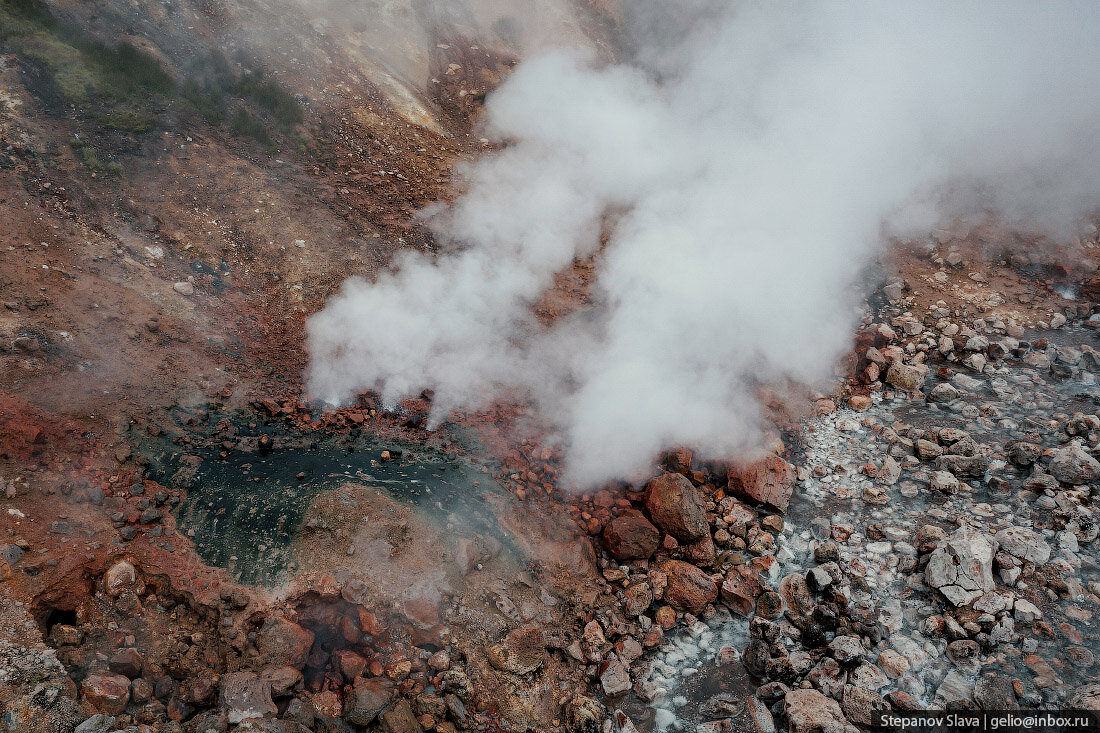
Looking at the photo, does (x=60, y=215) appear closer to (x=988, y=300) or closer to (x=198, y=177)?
(x=198, y=177)

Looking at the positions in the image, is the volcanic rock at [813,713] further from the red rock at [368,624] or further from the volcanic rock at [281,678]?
the volcanic rock at [281,678]

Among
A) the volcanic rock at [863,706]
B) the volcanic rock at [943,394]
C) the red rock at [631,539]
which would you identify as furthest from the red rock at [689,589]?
the volcanic rock at [943,394]

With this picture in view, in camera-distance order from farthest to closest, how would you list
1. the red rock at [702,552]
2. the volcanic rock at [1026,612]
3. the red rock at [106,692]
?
1. the red rock at [702,552]
2. the volcanic rock at [1026,612]
3. the red rock at [106,692]

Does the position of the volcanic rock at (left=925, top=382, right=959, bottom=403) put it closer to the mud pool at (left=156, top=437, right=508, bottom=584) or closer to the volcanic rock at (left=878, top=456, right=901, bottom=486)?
the volcanic rock at (left=878, top=456, right=901, bottom=486)

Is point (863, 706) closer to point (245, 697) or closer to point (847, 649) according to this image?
point (847, 649)

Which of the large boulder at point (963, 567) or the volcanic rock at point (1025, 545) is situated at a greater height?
the volcanic rock at point (1025, 545)

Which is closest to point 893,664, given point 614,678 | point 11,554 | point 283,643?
point 614,678

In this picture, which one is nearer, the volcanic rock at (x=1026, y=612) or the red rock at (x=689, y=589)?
the volcanic rock at (x=1026, y=612)

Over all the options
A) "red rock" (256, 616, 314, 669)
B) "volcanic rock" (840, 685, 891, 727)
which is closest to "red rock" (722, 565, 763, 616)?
"volcanic rock" (840, 685, 891, 727)
